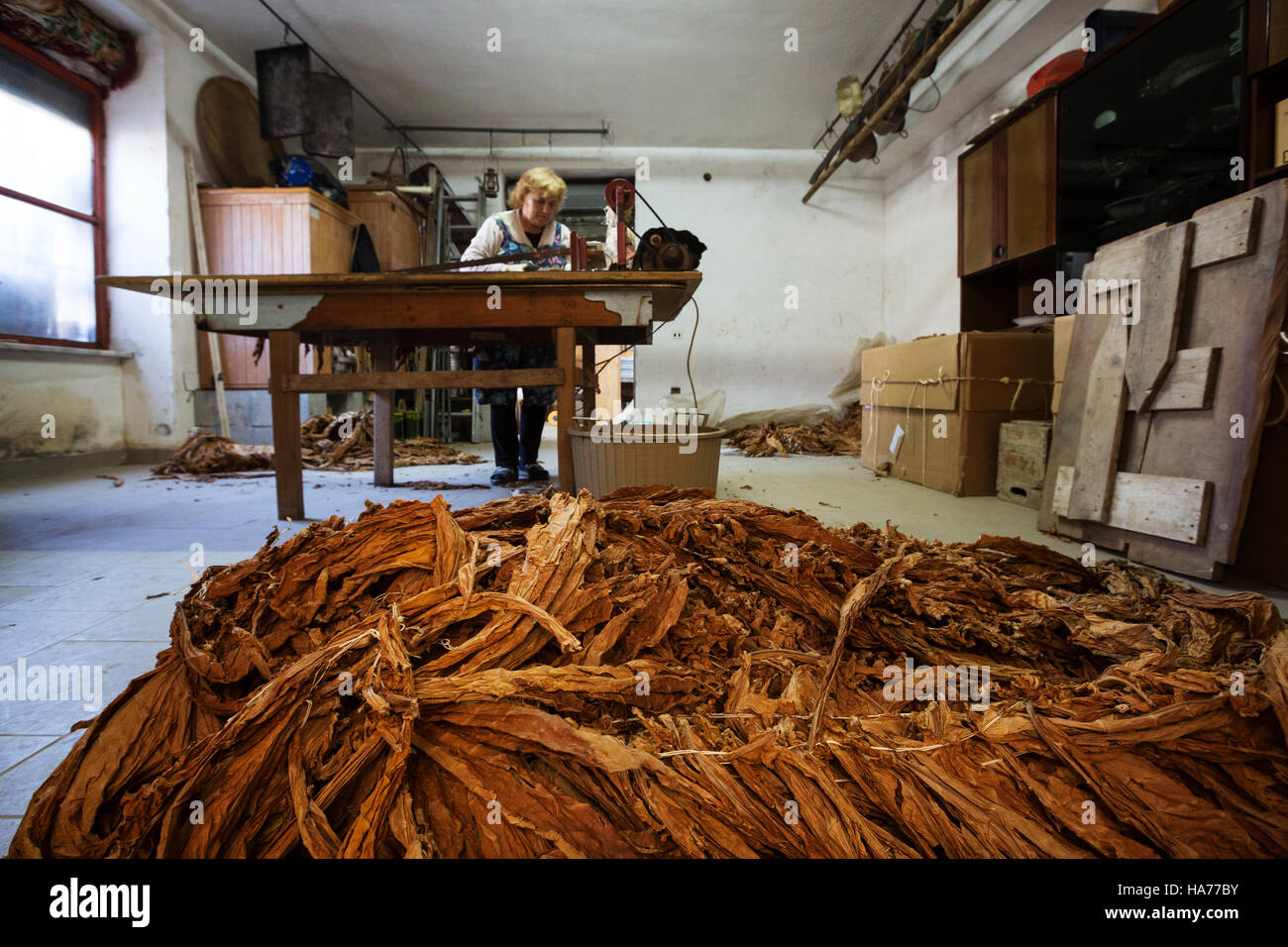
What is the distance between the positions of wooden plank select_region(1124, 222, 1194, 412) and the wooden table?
169cm

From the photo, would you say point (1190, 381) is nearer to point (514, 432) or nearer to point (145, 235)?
point (514, 432)

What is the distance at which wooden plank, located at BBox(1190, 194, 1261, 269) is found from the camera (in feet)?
6.24

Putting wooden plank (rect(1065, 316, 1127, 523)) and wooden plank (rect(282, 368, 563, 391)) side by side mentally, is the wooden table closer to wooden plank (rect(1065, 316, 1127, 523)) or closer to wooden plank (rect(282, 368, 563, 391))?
wooden plank (rect(282, 368, 563, 391))

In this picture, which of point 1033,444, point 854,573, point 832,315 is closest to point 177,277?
point 854,573

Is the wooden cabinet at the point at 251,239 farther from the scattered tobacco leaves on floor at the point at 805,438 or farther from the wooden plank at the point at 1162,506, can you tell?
the wooden plank at the point at 1162,506

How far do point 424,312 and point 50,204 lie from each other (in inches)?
172

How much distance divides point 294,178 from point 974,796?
7416 mm

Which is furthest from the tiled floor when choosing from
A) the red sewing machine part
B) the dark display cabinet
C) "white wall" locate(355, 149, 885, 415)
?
"white wall" locate(355, 149, 885, 415)

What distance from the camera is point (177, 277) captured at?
262 cm

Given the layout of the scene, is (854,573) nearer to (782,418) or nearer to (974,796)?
(974,796)

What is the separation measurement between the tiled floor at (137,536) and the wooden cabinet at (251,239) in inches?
52.4

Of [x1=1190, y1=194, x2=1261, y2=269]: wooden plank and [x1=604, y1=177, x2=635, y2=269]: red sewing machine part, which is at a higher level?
[x1=604, y1=177, x2=635, y2=269]: red sewing machine part

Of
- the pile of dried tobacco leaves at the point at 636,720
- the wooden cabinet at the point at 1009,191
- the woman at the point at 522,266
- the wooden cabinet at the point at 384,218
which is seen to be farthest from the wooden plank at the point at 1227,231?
the wooden cabinet at the point at 384,218

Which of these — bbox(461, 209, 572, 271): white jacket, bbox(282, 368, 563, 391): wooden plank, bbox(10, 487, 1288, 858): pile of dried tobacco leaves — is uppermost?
bbox(461, 209, 572, 271): white jacket
